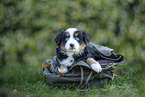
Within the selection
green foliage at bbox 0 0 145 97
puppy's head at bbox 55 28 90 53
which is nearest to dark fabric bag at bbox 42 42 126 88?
puppy's head at bbox 55 28 90 53

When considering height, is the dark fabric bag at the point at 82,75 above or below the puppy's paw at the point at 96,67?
below

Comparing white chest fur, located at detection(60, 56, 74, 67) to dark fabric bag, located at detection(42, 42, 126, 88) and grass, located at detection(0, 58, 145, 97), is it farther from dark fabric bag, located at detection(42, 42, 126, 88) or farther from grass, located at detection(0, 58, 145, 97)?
grass, located at detection(0, 58, 145, 97)

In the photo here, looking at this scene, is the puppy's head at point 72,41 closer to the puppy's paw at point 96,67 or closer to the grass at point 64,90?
the puppy's paw at point 96,67

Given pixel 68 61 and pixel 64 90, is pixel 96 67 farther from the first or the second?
pixel 64 90

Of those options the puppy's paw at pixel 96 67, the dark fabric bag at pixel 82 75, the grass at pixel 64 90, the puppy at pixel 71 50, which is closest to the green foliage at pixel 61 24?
the grass at pixel 64 90

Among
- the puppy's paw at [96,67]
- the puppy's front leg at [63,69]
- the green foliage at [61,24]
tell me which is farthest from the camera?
the green foliage at [61,24]

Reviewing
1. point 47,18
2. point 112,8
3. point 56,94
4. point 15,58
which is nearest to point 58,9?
point 47,18

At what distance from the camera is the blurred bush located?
5.31 meters

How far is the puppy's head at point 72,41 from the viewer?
9.41ft

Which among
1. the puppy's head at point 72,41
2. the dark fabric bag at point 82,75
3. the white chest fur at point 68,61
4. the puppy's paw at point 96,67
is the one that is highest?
the puppy's head at point 72,41

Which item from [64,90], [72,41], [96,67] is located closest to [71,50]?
[72,41]

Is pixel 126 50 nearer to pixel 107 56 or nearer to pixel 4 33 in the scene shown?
pixel 107 56

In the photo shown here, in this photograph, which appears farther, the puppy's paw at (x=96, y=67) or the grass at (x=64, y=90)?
the puppy's paw at (x=96, y=67)

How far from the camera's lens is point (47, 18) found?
5371mm
